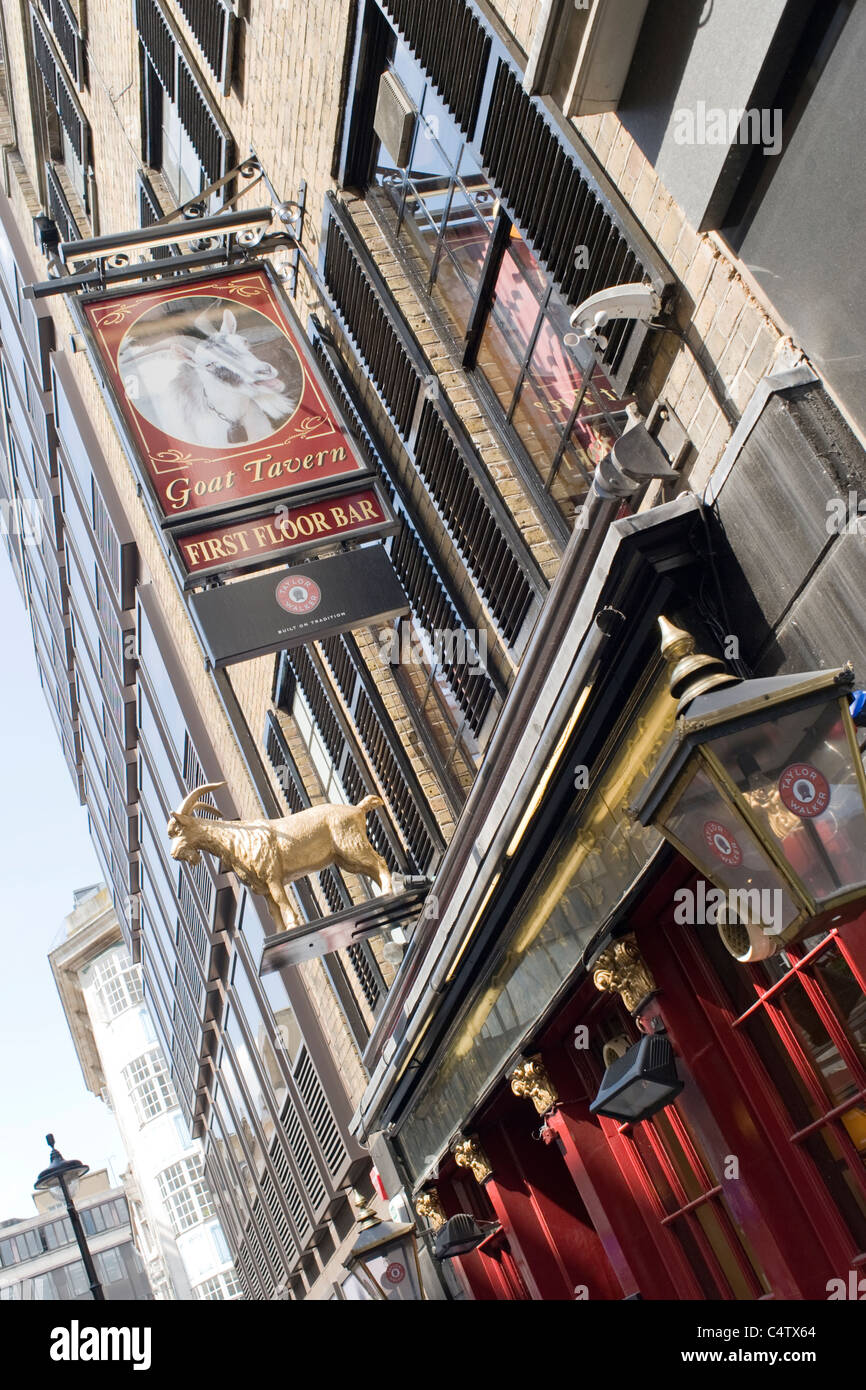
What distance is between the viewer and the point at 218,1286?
6081 cm

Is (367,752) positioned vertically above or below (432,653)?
above

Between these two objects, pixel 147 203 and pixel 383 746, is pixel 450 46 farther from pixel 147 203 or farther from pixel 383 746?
pixel 147 203

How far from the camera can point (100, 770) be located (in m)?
34.1

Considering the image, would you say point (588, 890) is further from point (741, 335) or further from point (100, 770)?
point (100, 770)

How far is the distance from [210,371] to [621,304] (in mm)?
4128

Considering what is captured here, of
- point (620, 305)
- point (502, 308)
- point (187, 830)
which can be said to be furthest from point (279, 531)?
point (620, 305)

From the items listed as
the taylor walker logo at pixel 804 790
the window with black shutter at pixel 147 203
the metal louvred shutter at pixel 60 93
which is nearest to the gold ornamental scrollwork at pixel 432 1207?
the taylor walker logo at pixel 804 790

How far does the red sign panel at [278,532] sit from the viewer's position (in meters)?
9.14

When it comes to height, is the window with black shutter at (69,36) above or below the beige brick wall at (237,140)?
above

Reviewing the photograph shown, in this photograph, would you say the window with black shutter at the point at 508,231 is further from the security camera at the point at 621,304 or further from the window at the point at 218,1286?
the window at the point at 218,1286

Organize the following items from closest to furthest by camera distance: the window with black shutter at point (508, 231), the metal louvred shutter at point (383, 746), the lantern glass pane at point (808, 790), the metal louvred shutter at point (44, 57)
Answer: the lantern glass pane at point (808, 790), the window with black shutter at point (508, 231), the metal louvred shutter at point (383, 746), the metal louvred shutter at point (44, 57)

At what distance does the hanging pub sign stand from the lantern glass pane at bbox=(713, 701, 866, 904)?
501 cm

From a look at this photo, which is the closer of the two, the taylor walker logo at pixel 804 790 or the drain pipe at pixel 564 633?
the taylor walker logo at pixel 804 790

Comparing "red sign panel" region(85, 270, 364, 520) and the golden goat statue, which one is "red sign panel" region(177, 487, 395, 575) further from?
the golden goat statue
